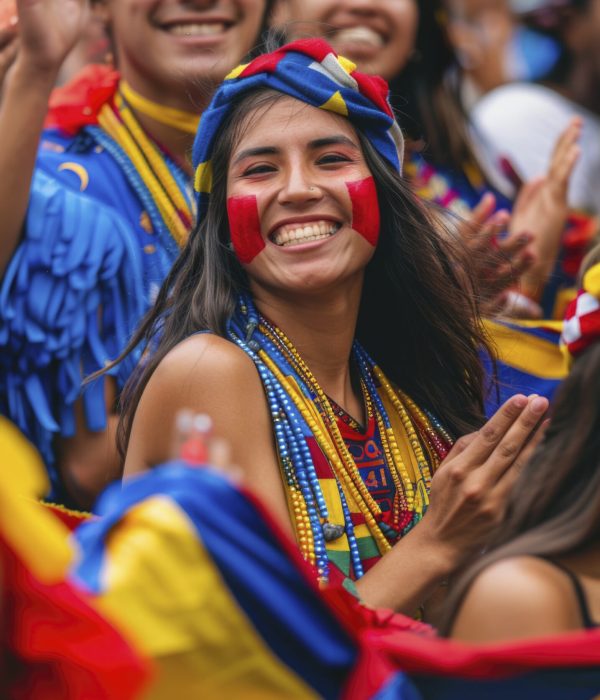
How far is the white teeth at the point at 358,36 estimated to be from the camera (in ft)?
15.2

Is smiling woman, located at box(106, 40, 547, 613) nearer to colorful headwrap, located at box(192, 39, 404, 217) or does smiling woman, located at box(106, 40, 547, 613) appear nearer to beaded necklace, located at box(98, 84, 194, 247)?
colorful headwrap, located at box(192, 39, 404, 217)

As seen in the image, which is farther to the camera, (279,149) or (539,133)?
(539,133)

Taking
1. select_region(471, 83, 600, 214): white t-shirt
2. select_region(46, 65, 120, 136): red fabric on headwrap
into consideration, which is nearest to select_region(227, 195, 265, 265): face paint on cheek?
select_region(46, 65, 120, 136): red fabric on headwrap

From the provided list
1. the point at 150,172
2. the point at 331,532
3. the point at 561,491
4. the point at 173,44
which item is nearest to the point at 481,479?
the point at 331,532

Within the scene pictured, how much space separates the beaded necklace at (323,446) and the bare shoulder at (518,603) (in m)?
0.63

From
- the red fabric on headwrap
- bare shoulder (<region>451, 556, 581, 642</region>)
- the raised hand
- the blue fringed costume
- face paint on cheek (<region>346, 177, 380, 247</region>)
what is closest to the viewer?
bare shoulder (<region>451, 556, 581, 642</region>)

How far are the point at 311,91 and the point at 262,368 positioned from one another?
1.92 ft

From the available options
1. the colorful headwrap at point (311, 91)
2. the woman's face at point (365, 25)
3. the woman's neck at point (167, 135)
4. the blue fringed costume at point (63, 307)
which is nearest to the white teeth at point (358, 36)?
the woman's face at point (365, 25)

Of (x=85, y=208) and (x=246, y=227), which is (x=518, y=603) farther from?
(x=85, y=208)

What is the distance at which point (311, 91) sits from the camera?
9.96ft

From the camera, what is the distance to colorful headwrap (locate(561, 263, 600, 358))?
94.8 inches

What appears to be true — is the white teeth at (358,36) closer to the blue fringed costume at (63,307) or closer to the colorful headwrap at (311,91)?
the blue fringed costume at (63,307)

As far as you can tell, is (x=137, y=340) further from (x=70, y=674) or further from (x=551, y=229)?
(x=551, y=229)

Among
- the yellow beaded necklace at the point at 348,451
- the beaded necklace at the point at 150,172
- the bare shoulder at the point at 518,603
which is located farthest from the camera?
the beaded necklace at the point at 150,172
